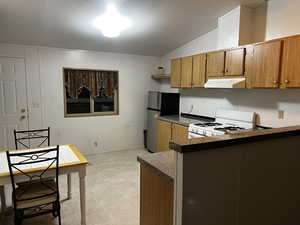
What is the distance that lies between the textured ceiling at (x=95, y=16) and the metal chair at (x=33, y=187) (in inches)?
79.3

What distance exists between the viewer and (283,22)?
9.27ft

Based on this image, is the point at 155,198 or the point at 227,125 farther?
the point at 227,125

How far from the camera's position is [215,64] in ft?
11.3

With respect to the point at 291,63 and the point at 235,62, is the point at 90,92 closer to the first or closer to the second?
the point at 235,62

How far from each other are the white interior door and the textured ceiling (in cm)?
47

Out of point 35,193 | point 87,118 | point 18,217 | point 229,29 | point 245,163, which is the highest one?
point 229,29

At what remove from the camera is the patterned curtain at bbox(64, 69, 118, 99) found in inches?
177

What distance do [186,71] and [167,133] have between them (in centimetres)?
129

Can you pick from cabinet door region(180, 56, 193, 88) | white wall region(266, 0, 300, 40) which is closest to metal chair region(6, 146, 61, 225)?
cabinet door region(180, 56, 193, 88)

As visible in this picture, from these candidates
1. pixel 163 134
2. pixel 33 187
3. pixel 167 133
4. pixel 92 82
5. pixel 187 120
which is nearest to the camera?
pixel 33 187

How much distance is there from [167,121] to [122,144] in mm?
1547

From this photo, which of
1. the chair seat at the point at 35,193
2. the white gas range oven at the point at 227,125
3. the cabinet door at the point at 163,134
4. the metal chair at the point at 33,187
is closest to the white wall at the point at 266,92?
the white gas range oven at the point at 227,125

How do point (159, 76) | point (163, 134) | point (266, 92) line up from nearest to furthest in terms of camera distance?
point (266, 92) < point (163, 134) < point (159, 76)

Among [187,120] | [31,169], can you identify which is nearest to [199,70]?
[187,120]
